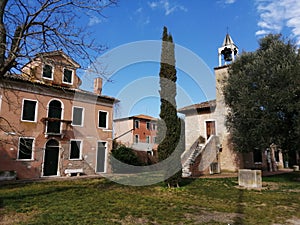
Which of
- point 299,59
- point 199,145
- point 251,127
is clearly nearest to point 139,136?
point 199,145

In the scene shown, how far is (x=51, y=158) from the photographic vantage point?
1698cm

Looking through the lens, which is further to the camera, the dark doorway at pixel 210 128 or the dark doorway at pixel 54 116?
the dark doorway at pixel 210 128

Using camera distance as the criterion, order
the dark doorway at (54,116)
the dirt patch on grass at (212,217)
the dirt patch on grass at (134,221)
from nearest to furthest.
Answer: the dirt patch on grass at (134,221)
the dirt patch on grass at (212,217)
the dark doorway at (54,116)

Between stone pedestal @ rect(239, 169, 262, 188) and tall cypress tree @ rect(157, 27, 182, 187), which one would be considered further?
stone pedestal @ rect(239, 169, 262, 188)

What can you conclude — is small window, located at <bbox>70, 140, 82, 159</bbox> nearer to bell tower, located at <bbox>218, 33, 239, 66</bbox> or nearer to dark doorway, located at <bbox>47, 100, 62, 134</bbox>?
dark doorway, located at <bbox>47, 100, 62, 134</bbox>

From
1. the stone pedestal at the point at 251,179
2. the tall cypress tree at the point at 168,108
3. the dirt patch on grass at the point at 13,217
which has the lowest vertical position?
the dirt patch on grass at the point at 13,217

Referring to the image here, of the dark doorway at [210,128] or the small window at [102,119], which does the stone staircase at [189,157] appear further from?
the small window at [102,119]

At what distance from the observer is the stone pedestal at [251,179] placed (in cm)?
1148

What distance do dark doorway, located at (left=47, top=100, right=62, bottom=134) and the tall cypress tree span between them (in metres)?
9.46

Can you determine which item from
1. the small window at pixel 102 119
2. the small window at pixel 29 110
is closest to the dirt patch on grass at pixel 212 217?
the small window at pixel 29 110

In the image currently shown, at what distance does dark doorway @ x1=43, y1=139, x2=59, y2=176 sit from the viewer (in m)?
16.7

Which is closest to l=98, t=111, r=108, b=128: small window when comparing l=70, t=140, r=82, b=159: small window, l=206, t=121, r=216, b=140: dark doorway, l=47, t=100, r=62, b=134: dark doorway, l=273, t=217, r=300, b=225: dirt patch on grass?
l=70, t=140, r=82, b=159: small window

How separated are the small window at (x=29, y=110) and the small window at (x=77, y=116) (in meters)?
2.93

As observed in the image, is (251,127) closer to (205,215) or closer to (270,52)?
(270,52)
